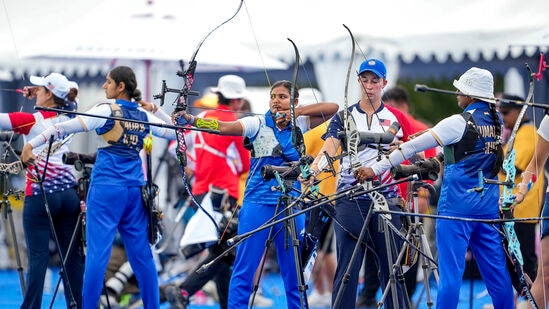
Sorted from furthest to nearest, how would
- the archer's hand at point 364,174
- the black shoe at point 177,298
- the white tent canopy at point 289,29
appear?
1. the white tent canopy at point 289,29
2. the black shoe at point 177,298
3. the archer's hand at point 364,174

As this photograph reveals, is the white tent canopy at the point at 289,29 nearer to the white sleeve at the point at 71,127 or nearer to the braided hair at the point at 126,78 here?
the braided hair at the point at 126,78

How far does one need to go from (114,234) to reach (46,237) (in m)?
0.55

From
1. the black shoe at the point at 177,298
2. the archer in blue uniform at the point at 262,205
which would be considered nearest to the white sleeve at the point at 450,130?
the archer in blue uniform at the point at 262,205

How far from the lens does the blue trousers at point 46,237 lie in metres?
7.14

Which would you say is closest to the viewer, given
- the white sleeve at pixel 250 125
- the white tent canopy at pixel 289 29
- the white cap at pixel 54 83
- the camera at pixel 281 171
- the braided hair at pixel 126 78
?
the camera at pixel 281 171

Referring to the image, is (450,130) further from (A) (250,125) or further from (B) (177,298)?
(B) (177,298)

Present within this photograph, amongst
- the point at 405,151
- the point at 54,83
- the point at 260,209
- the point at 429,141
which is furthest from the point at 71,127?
the point at 429,141

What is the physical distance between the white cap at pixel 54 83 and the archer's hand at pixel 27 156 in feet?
2.78

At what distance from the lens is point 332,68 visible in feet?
39.1

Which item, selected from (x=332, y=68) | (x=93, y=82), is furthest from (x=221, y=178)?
(x=93, y=82)

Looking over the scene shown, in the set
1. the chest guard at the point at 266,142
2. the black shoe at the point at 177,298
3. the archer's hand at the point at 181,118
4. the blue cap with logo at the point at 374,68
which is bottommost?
the black shoe at the point at 177,298

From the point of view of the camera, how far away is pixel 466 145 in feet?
20.2

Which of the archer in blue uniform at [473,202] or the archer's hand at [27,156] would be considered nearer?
the archer in blue uniform at [473,202]

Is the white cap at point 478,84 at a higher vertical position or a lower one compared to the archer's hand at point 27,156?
higher
